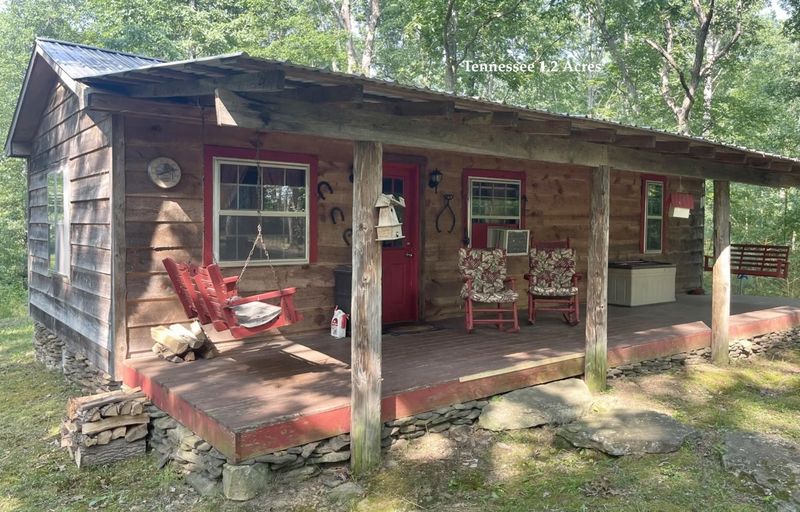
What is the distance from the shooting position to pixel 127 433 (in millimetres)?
3814

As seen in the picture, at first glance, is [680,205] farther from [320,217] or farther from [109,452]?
[109,452]

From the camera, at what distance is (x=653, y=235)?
9102 millimetres

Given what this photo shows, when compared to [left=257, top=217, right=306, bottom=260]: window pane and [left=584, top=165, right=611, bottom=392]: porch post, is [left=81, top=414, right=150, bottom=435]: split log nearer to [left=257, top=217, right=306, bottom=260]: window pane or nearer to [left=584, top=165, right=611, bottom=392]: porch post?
[left=257, top=217, right=306, bottom=260]: window pane

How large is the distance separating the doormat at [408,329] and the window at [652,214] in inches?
178

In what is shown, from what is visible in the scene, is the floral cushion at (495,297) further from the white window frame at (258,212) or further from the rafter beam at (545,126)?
the rafter beam at (545,126)

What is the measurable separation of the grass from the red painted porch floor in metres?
0.32

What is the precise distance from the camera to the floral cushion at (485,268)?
237 inches

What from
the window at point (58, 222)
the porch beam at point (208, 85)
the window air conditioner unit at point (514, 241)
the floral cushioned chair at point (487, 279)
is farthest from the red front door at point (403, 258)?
the window at point (58, 222)

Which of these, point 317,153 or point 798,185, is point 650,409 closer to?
point 317,153

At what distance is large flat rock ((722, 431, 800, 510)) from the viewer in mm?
3133

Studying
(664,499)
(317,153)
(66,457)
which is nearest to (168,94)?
(317,153)

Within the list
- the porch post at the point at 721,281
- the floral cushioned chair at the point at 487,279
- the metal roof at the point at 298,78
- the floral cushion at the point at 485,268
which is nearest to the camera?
the metal roof at the point at 298,78

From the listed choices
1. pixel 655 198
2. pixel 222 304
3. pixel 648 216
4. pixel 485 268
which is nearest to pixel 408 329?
pixel 485 268

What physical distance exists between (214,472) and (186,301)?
1466mm
